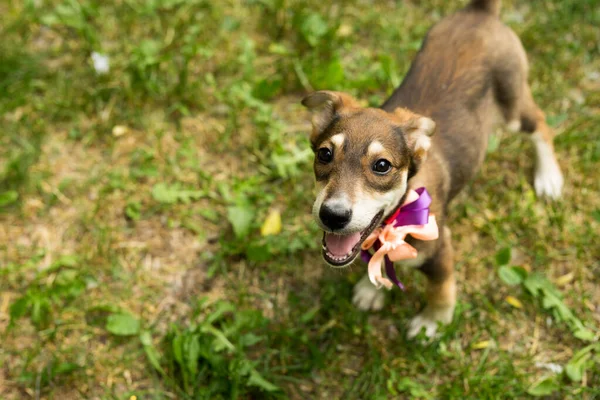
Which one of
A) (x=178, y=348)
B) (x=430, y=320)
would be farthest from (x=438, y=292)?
(x=178, y=348)

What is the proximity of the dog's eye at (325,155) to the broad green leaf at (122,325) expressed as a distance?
1.87 metres

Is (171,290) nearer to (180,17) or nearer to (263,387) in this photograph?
(263,387)

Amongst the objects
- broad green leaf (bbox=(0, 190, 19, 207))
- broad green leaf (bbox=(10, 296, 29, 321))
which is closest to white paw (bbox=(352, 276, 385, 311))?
broad green leaf (bbox=(10, 296, 29, 321))

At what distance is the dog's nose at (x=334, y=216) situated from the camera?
3.01 meters

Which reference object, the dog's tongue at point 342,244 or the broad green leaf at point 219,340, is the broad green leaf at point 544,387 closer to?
the dog's tongue at point 342,244

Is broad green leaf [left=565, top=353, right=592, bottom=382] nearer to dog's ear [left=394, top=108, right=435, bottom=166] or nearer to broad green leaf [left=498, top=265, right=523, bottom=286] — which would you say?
broad green leaf [left=498, top=265, right=523, bottom=286]

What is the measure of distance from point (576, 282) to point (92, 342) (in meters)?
3.41

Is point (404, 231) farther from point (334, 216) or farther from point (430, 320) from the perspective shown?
point (430, 320)

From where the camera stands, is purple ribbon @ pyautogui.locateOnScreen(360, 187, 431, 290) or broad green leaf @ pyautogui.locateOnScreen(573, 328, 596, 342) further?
broad green leaf @ pyautogui.locateOnScreen(573, 328, 596, 342)

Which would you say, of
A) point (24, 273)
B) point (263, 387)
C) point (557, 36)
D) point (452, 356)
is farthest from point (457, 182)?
point (24, 273)

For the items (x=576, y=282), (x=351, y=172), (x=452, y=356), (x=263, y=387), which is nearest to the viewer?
(x=351, y=172)

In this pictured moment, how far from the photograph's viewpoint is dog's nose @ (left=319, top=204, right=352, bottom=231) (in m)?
3.01

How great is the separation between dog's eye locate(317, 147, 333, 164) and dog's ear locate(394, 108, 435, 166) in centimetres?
42

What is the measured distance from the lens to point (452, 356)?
4082 mm
